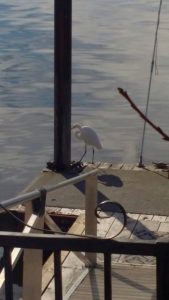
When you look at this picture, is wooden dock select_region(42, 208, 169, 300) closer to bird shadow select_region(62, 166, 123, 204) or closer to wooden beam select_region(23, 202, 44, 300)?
wooden beam select_region(23, 202, 44, 300)

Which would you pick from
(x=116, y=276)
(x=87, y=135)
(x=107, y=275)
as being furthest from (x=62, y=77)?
(x=107, y=275)

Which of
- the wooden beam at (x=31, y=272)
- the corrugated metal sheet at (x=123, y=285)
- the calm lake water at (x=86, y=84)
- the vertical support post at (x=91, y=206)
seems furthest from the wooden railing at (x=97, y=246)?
the calm lake water at (x=86, y=84)

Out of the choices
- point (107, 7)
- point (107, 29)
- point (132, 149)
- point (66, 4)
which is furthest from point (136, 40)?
point (66, 4)

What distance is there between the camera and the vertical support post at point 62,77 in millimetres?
9152

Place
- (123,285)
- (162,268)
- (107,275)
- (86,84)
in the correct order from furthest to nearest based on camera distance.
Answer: (86,84)
(123,285)
(107,275)
(162,268)

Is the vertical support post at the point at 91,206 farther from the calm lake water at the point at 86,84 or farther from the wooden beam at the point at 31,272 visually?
the calm lake water at the point at 86,84

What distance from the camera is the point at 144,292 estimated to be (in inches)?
235

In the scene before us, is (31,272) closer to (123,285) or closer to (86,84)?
(123,285)

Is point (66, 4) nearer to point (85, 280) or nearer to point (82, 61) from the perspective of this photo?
point (85, 280)

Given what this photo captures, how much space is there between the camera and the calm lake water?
14445 mm

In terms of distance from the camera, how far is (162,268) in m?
2.95

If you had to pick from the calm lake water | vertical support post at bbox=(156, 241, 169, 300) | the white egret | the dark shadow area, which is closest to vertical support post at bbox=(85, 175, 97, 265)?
the dark shadow area

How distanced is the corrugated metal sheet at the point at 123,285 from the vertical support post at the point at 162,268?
2.88 m

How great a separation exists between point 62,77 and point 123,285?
368 cm
